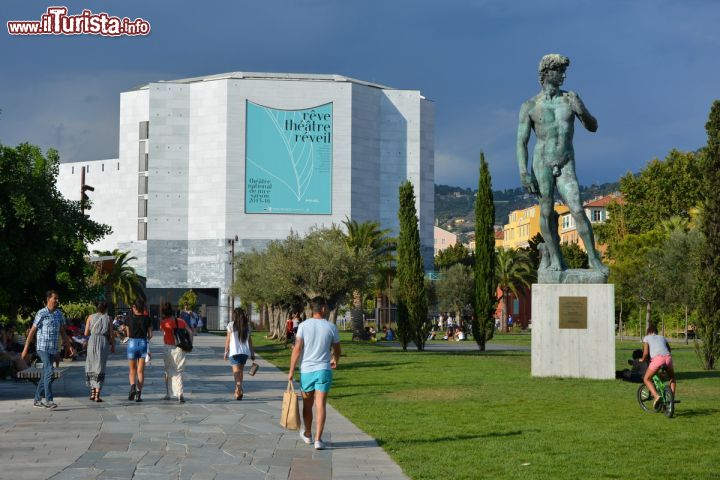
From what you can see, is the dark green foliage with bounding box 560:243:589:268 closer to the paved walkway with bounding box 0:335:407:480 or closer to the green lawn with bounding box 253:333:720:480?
the green lawn with bounding box 253:333:720:480

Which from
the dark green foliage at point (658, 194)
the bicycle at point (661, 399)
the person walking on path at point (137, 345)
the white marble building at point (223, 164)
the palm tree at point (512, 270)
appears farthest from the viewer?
the white marble building at point (223, 164)

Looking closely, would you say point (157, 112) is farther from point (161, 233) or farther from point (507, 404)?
point (507, 404)

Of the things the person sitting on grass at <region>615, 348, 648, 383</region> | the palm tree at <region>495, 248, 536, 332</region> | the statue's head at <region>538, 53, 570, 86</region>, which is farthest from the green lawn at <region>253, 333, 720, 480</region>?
the palm tree at <region>495, 248, 536, 332</region>

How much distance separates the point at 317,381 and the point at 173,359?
6.47 meters

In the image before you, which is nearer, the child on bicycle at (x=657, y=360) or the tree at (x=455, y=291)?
the child on bicycle at (x=657, y=360)

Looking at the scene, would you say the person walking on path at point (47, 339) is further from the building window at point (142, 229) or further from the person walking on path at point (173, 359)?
the building window at point (142, 229)

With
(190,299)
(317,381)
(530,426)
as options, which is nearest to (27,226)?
(317,381)

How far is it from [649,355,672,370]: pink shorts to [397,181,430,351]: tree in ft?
78.6

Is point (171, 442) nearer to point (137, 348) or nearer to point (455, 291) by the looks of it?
point (137, 348)

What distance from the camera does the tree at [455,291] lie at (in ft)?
295

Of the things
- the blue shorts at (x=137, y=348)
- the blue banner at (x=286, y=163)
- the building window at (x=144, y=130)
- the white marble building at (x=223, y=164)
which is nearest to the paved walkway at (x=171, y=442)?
the blue shorts at (x=137, y=348)

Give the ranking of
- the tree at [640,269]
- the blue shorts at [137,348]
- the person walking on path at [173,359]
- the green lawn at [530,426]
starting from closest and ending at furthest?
the green lawn at [530,426] < the person walking on path at [173,359] < the blue shorts at [137,348] < the tree at [640,269]

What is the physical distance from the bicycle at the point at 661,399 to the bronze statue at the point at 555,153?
17.0 ft

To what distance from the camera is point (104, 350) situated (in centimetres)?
1698
